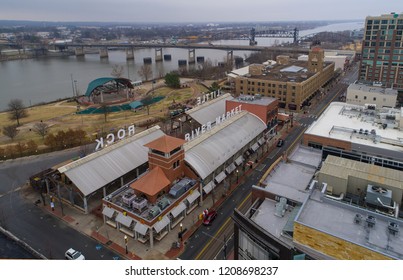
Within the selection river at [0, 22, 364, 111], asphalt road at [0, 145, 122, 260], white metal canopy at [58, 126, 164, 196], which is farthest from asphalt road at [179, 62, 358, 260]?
river at [0, 22, 364, 111]

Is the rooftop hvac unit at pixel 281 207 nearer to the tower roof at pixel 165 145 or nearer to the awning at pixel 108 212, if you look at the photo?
the tower roof at pixel 165 145

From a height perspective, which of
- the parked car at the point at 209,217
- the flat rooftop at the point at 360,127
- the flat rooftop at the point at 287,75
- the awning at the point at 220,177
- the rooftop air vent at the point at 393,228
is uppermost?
the flat rooftop at the point at 287,75

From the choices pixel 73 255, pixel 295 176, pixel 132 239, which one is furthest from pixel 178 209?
pixel 295 176

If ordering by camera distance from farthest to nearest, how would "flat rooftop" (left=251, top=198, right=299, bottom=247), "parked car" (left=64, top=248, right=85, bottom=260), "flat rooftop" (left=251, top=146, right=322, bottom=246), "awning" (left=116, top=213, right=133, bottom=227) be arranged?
"awning" (left=116, top=213, right=133, bottom=227) < "parked car" (left=64, top=248, right=85, bottom=260) < "flat rooftop" (left=251, top=146, right=322, bottom=246) < "flat rooftop" (left=251, top=198, right=299, bottom=247)

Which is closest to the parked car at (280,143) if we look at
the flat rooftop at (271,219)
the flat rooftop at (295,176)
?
the flat rooftop at (295,176)

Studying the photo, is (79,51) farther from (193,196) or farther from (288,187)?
(288,187)

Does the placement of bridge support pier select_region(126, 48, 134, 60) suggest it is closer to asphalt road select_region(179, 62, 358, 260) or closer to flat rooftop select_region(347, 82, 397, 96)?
flat rooftop select_region(347, 82, 397, 96)

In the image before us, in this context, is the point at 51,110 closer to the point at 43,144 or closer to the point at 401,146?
the point at 43,144
